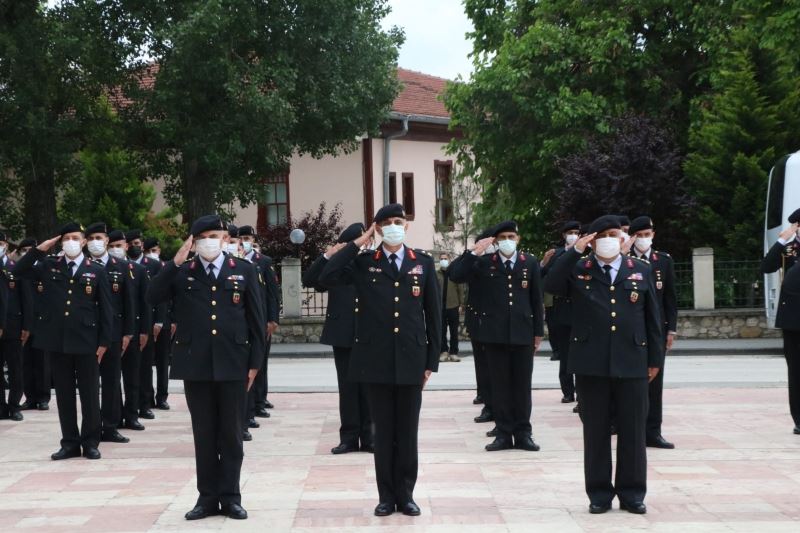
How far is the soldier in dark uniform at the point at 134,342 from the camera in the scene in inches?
527

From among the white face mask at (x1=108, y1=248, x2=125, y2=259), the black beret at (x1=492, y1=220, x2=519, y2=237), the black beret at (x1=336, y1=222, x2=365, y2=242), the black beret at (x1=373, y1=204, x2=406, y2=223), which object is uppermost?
the black beret at (x1=373, y1=204, x2=406, y2=223)

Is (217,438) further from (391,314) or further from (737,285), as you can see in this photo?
(737,285)

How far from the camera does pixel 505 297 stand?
12.2 m

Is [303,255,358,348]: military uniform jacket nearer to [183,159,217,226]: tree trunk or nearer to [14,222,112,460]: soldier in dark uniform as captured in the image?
[14,222,112,460]: soldier in dark uniform

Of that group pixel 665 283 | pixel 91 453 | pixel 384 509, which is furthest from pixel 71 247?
pixel 665 283

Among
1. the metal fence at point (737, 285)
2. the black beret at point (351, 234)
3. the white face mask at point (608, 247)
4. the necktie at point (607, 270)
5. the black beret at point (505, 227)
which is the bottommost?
the metal fence at point (737, 285)

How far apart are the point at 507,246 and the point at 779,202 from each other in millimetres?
14176

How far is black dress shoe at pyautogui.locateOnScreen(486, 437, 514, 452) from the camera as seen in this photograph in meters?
11.7

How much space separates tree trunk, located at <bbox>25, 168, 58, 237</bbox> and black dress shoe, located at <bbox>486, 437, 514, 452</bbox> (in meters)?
20.0

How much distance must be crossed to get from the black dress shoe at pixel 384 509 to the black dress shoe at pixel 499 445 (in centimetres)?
309

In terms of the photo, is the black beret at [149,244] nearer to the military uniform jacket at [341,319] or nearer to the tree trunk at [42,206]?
the military uniform jacket at [341,319]

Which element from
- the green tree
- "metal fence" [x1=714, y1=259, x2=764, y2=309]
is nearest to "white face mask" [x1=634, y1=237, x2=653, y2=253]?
"metal fence" [x1=714, y1=259, x2=764, y2=309]

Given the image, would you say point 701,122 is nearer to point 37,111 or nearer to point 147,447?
point 37,111

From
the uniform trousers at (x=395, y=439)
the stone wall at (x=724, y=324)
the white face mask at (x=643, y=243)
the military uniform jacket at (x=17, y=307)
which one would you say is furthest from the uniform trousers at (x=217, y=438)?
the stone wall at (x=724, y=324)
